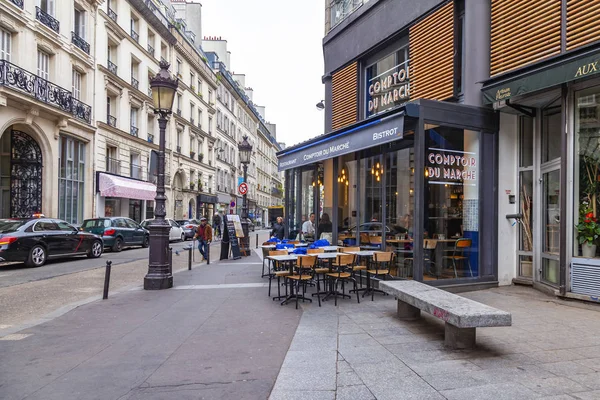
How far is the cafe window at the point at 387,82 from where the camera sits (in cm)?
1082

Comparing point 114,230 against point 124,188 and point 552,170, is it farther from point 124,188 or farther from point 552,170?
point 552,170

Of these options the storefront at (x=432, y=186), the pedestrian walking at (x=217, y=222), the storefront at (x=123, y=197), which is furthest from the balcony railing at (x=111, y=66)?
the storefront at (x=432, y=186)

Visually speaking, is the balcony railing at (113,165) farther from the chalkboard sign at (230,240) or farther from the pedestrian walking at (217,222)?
the chalkboard sign at (230,240)

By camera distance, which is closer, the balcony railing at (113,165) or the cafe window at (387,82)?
the cafe window at (387,82)

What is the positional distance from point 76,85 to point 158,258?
59.1 ft

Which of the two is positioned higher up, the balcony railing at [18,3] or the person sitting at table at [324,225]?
the balcony railing at [18,3]

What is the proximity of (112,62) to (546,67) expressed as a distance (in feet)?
83.6

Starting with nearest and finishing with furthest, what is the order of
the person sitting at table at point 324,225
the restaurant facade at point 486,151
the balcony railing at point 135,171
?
the restaurant facade at point 486,151
the person sitting at table at point 324,225
the balcony railing at point 135,171

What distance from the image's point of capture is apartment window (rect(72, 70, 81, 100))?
73.6 ft

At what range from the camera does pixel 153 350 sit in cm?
492

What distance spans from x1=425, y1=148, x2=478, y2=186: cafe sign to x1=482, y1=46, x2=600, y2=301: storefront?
0.66 metres

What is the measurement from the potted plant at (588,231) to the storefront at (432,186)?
5.26ft

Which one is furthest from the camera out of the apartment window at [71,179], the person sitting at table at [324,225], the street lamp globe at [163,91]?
the apartment window at [71,179]

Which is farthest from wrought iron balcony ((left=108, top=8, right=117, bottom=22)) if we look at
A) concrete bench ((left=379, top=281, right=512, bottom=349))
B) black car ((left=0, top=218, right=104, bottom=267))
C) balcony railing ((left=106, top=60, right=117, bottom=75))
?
concrete bench ((left=379, top=281, right=512, bottom=349))
